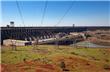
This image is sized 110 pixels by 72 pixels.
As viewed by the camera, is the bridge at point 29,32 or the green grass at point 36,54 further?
the bridge at point 29,32

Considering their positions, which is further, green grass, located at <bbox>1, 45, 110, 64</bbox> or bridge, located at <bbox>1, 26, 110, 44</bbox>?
bridge, located at <bbox>1, 26, 110, 44</bbox>

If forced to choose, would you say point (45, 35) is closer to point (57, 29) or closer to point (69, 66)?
point (57, 29)

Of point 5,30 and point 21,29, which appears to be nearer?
point 5,30

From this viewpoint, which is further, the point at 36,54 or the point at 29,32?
the point at 29,32

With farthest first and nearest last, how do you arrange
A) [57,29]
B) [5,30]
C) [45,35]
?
[57,29], [45,35], [5,30]

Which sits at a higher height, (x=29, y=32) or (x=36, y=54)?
(x=29, y=32)

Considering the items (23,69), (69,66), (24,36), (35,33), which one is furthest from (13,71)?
(35,33)

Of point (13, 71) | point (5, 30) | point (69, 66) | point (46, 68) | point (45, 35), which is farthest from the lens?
point (45, 35)

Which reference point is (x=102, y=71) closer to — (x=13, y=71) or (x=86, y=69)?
(x=86, y=69)

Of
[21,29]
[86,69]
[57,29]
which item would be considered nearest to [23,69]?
[86,69]
